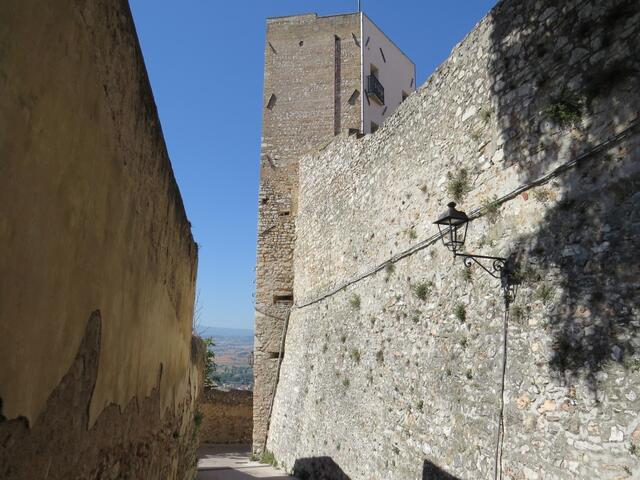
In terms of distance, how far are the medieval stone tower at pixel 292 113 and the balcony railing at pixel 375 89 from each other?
0.03 meters

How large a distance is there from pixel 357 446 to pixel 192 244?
4101 millimetres

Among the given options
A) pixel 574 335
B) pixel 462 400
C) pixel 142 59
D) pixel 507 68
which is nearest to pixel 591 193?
pixel 574 335

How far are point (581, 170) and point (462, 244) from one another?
1.60 metres

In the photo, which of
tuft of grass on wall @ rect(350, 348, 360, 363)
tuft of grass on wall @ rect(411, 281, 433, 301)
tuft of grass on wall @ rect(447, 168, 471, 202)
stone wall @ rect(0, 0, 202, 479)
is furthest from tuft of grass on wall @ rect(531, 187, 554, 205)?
tuft of grass on wall @ rect(350, 348, 360, 363)

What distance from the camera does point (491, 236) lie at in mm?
5848

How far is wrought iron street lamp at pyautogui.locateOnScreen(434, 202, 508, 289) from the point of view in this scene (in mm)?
5496

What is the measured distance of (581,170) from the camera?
4793 millimetres

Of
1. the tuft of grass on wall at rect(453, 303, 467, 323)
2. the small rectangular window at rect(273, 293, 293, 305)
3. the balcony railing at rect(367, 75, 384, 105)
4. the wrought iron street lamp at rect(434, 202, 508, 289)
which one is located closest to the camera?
the wrought iron street lamp at rect(434, 202, 508, 289)

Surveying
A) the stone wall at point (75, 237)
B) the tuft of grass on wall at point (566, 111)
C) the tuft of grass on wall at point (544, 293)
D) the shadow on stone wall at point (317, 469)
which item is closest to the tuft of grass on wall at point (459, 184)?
the tuft of grass on wall at point (566, 111)

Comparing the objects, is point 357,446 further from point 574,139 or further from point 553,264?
point 574,139

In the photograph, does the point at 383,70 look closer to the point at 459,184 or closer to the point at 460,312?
the point at 459,184

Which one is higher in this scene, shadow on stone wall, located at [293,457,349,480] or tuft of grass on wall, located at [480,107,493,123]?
tuft of grass on wall, located at [480,107,493,123]

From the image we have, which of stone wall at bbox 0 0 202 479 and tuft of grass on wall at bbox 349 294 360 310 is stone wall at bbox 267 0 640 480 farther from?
stone wall at bbox 0 0 202 479

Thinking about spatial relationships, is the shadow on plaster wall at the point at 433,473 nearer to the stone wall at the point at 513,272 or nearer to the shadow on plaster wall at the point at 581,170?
the stone wall at the point at 513,272
